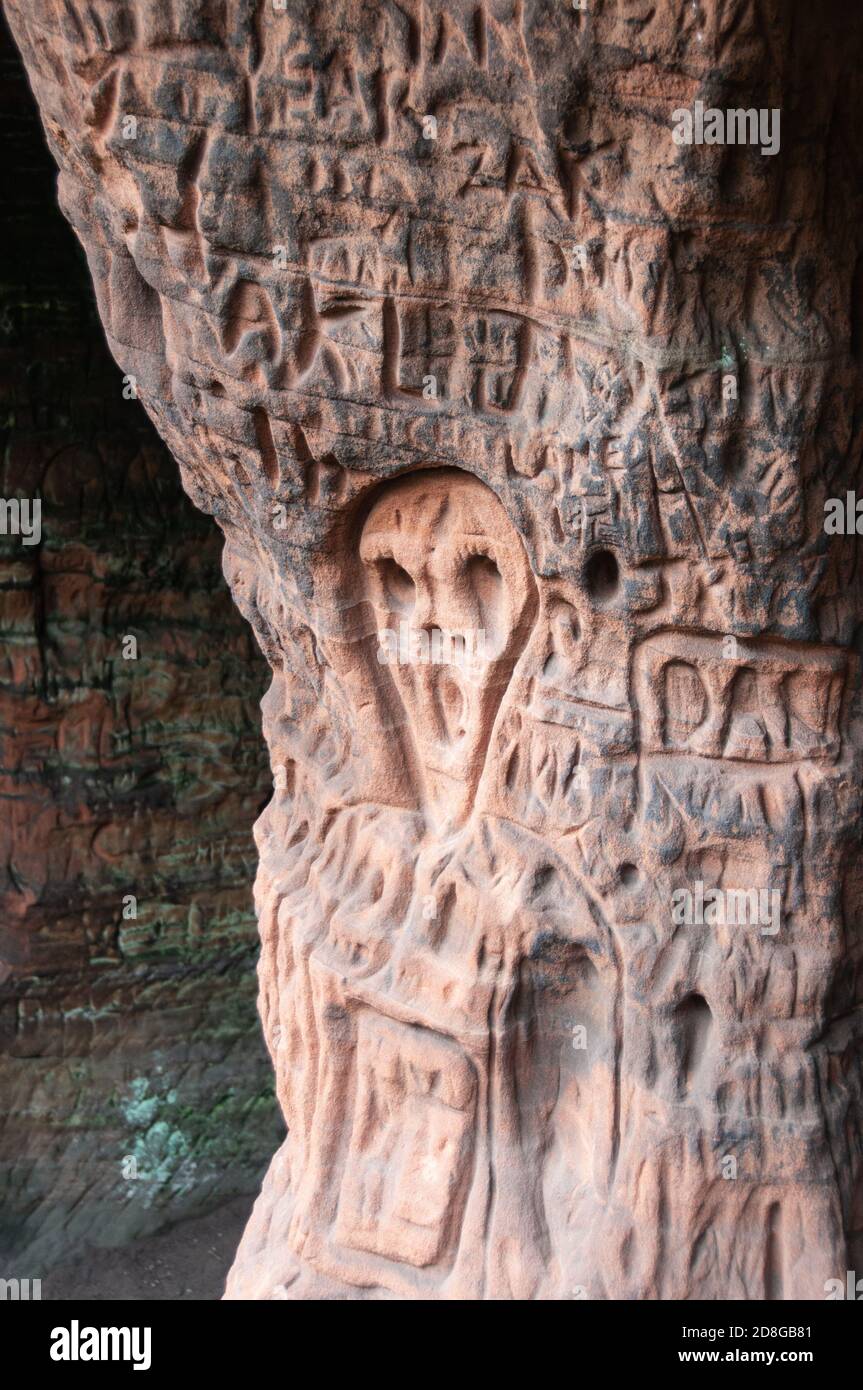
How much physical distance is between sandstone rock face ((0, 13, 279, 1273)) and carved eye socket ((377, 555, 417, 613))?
206cm

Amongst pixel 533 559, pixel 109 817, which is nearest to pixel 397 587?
pixel 533 559

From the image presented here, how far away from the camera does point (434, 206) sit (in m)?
1.62

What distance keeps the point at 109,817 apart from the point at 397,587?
2250 millimetres

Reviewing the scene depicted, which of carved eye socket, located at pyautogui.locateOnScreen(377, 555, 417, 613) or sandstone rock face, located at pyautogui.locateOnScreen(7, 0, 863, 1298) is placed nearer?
sandstone rock face, located at pyautogui.locateOnScreen(7, 0, 863, 1298)

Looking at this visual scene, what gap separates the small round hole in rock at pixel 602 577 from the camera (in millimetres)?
1707

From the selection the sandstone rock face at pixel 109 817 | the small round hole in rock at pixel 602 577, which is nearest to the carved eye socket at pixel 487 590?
the small round hole in rock at pixel 602 577

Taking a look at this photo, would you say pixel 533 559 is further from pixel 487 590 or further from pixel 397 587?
pixel 397 587

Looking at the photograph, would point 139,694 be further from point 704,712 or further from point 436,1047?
point 704,712

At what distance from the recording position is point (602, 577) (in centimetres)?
173

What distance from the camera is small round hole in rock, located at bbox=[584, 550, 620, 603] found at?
1707 millimetres

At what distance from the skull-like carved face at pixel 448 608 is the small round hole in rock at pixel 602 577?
0.30 feet

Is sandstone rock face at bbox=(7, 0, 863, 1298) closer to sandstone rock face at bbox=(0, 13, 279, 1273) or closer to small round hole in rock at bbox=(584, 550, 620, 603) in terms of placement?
small round hole in rock at bbox=(584, 550, 620, 603)

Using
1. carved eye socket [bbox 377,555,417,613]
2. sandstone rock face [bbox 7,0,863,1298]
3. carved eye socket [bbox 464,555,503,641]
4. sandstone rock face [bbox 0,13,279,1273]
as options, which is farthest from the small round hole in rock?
sandstone rock face [bbox 0,13,279,1273]

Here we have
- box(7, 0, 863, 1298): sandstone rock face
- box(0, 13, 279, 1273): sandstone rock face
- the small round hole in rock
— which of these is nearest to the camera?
box(7, 0, 863, 1298): sandstone rock face
